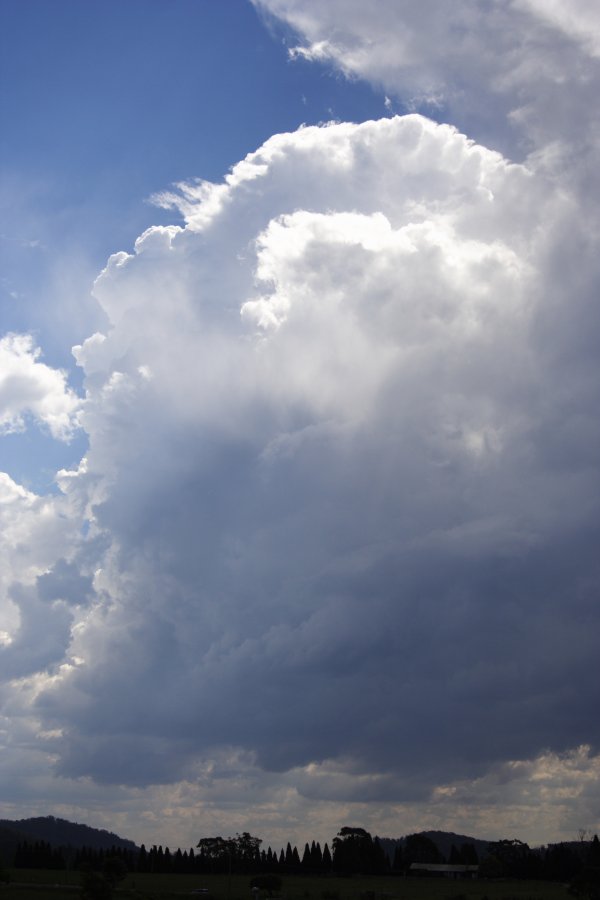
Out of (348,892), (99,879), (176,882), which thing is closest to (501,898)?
(348,892)

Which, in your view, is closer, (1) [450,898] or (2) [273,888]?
(1) [450,898]

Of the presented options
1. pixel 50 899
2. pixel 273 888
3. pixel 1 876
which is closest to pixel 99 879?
pixel 50 899

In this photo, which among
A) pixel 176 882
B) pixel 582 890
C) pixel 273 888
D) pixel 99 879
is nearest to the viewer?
pixel 99 879

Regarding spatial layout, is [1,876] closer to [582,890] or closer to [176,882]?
[176,882]

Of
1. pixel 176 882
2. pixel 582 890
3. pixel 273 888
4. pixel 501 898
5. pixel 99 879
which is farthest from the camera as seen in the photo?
pixel 176 882

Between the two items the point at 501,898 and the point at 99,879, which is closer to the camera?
the point at 99,879

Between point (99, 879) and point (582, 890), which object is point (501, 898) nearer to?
point (582, 890)

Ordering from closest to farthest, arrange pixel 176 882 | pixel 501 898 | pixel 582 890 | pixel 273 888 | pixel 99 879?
pixel 99 879 → pixel 582 890 → pixel 501 898 → pixel 273 888 → pixel 176 882

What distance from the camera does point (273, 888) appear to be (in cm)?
15225

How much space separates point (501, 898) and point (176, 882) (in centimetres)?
7447

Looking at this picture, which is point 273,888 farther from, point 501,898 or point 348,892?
point 501,898

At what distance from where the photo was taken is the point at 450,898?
132 m

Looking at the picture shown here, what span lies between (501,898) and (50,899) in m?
66.5

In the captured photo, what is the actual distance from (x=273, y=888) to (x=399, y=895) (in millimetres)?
21686
